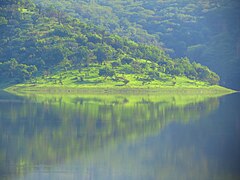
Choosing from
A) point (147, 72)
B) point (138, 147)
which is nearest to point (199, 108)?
point (138, 147)

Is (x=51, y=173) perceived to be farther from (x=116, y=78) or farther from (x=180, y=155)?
(x=116, y=78)

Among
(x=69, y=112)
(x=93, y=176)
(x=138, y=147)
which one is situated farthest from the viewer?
(x=69, y=112)

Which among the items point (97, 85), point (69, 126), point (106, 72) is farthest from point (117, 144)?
point (106, 72)

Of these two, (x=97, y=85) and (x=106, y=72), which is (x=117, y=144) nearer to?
(x=97, y=85)

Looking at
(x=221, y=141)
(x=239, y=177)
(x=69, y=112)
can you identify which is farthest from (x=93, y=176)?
(x=69, y=112)

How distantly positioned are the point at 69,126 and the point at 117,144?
48.4 ft

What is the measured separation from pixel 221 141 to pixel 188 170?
17.2m

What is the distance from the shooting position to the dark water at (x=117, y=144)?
48188mm

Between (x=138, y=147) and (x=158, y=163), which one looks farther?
(x=138, y=147)

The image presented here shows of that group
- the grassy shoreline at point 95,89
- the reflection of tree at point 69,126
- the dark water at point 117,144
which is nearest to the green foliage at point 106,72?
the grassy shoreline at point 95,89

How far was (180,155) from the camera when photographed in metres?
56.5

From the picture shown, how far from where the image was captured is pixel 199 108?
10988 cm

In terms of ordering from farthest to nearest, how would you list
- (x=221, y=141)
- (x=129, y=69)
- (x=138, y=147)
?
1. (x=129, y=69)
2. (x=221, y=141)
3. (x=138, y=147)

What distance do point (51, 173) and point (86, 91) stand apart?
12324 centimetres
